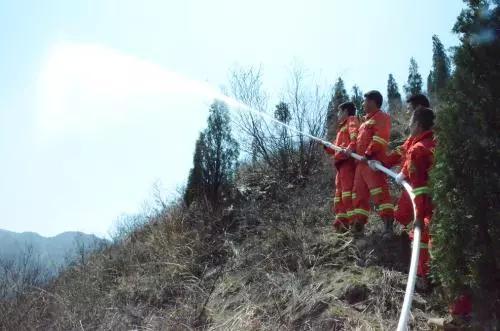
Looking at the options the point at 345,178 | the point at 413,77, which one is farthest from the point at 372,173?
the point at 413,77

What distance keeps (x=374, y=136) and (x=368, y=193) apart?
0.75 metres

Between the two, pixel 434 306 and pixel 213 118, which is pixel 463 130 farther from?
pixel 213 118

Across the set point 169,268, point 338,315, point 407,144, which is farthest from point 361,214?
point 169,268

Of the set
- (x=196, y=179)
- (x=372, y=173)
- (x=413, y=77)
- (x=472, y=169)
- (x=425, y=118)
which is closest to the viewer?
(x=472, y=169)

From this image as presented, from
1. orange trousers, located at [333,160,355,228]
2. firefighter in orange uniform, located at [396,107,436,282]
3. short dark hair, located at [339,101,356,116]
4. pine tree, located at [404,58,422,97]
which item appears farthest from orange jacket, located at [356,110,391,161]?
pine tree, located at [404,58,422,97]

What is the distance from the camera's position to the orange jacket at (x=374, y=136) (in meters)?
6.51

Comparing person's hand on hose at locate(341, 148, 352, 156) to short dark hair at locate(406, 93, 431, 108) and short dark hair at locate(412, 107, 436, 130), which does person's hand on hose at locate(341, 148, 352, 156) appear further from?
short dark hair at locate(412, 107, 436, 130)

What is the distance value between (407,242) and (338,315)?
1.63 meters

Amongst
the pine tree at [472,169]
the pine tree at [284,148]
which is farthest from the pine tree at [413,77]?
the pine tree at [472,169]

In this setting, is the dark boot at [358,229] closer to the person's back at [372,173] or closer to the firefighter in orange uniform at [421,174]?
the person's back at [372,173]

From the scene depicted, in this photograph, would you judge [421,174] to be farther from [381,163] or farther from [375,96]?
[375,96]

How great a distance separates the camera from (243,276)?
7.29 meters

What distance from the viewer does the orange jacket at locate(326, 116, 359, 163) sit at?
23.1 feet

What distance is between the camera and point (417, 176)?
5.38 meters
